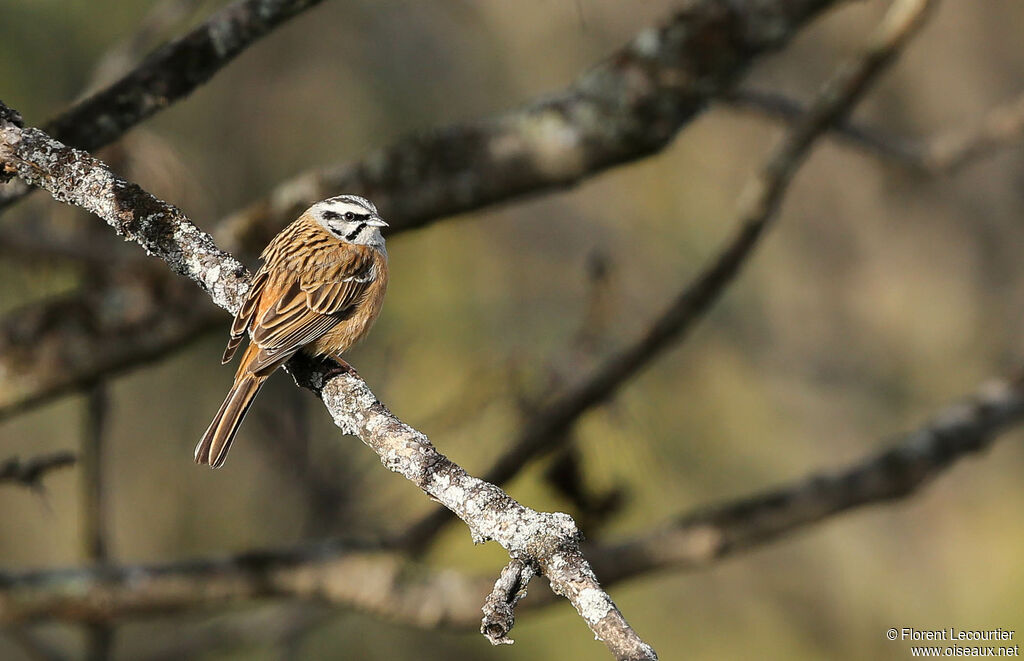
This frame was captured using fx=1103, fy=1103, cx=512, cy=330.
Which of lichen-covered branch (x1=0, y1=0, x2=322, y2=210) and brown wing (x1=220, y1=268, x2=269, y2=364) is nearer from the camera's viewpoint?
brown wing (x1=220, y1=268, x2=269, y2=364)

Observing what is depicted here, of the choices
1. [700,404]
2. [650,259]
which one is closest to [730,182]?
[650,259]

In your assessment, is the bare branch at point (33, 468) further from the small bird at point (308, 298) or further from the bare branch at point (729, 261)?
the bare branch at point (729, 261)

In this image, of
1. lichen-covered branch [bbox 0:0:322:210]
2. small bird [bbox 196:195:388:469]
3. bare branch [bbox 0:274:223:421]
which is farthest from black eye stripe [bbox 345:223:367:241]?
lichen-covered branch [bbox 0:0:322:210]

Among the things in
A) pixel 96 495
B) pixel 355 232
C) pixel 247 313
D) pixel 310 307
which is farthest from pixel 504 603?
pixel 96 495

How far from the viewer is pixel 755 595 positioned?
10.1 meters

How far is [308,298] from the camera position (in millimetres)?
3918

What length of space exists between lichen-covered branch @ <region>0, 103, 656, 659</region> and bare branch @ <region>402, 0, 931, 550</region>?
1742 mm

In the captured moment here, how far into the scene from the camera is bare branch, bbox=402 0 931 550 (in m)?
4.84

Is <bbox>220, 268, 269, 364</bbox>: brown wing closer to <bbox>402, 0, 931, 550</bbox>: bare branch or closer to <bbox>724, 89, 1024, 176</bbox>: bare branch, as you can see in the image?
<bbox>402, 0, 931, 550</bbox>: bare branch

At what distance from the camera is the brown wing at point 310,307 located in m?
3.62

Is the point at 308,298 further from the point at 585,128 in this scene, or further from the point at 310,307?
the point at 585,128

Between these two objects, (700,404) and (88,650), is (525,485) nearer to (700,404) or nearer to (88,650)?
(700,404)

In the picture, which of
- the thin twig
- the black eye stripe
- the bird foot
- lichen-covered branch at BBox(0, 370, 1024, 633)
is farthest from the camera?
the thin twig

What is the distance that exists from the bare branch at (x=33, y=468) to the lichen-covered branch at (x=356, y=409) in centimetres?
77
